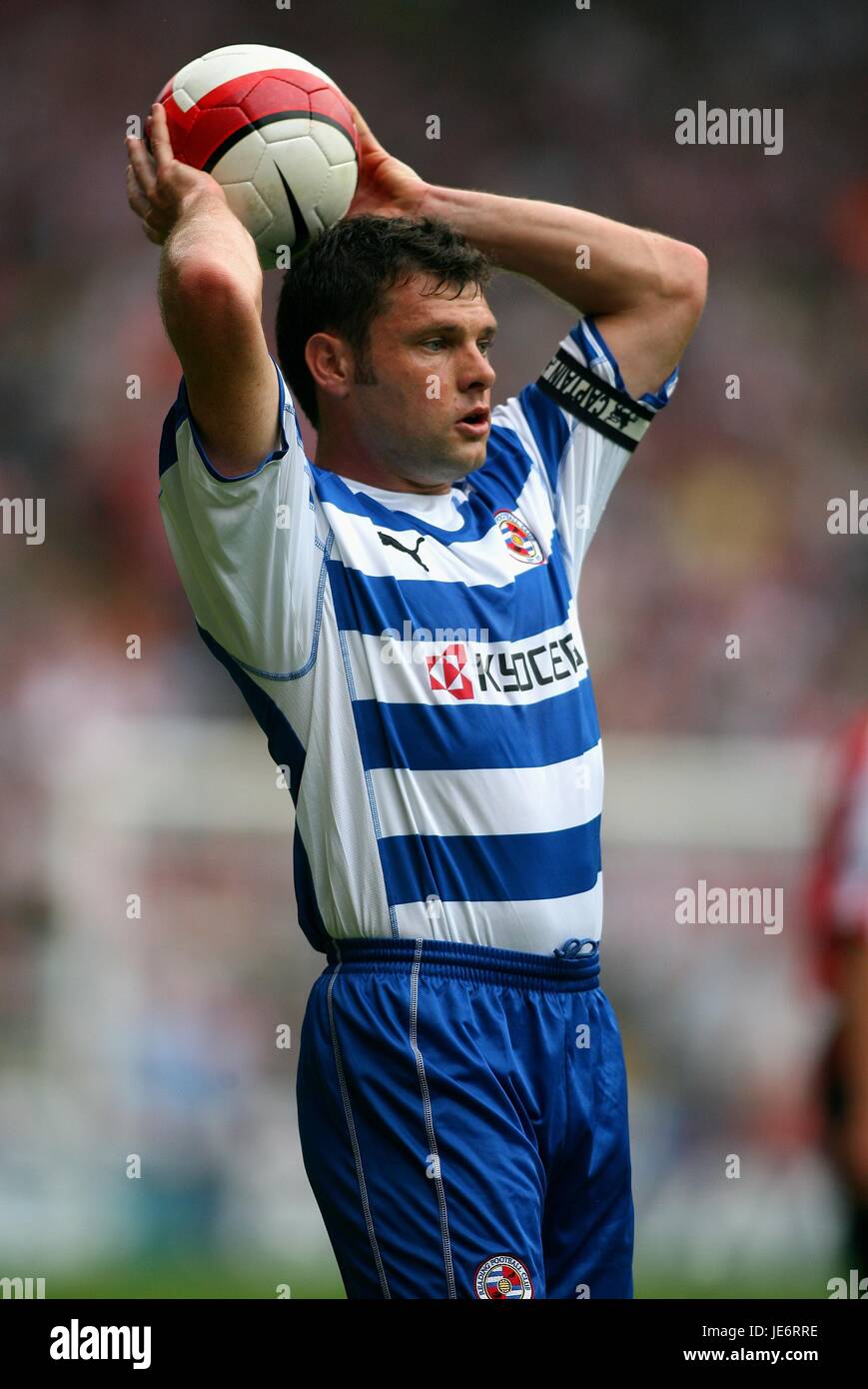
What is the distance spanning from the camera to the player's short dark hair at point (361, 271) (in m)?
3.15

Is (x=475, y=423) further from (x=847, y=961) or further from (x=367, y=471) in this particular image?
(x=847, y=961)

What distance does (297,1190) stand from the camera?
19.5 feet

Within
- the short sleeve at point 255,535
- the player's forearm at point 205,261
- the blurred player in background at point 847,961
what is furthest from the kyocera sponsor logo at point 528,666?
the player's forearm at point 205,261

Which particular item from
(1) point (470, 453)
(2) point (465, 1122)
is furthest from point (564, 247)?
(2) point (465, 1122)

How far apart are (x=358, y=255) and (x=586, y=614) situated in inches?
165

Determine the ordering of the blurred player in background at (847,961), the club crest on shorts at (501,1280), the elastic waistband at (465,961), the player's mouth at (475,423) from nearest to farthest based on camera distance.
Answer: the club crest on shorts at (501,1280)
the elastic waistband at (465,961)
the blurred player in background at (847,961)
the player's mouth at (475,423)

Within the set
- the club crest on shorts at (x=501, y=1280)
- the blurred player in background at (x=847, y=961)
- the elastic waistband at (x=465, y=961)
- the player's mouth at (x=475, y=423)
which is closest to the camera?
the club crest on shorts at (x=501, y=1280)

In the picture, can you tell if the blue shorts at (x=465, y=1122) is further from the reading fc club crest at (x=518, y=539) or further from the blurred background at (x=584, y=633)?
the blurred background at (x=584, y=633)

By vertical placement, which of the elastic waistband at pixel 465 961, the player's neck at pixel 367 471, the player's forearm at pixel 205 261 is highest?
the player's forearm at pixel 205 261

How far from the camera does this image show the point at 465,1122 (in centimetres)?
271

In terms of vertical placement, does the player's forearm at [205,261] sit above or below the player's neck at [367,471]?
above

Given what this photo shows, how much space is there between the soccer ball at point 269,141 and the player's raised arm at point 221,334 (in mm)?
266

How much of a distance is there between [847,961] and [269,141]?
6.16 ft
